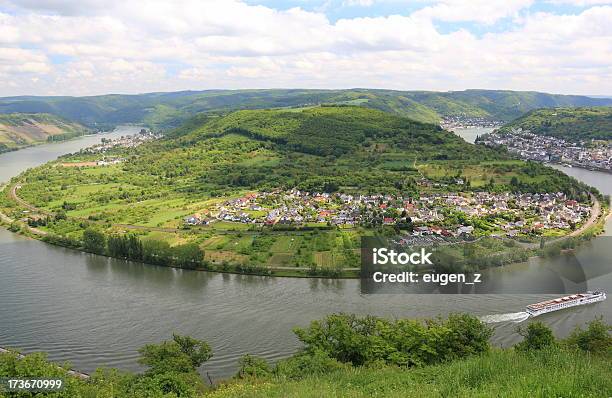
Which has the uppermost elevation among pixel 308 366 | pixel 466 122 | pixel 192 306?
pixel 466 122

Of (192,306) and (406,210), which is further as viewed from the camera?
(406,210)

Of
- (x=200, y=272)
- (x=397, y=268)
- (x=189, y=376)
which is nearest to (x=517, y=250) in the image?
(x=397, y=268)

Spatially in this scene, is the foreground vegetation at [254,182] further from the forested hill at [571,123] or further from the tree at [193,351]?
the forested hill at [571,123]

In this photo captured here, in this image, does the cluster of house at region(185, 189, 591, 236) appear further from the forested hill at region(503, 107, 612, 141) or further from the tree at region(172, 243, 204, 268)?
the forested hill at region(503, 107, 612, 141)

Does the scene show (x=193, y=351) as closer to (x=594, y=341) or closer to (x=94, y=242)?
(x=594, y=341)

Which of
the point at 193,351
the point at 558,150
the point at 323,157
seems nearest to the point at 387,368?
the point at 193,351

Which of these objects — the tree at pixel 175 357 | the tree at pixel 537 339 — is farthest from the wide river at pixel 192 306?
the tree at pixel 537 339

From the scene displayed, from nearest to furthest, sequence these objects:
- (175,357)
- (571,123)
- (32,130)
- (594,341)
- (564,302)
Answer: (175,357)
(594,341)
(564,302)
(571,123)
(32,130)

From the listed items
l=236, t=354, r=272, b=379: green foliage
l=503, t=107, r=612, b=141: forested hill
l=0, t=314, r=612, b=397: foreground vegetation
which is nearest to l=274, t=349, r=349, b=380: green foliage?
l=0, t=314, r=612, b=397: foreground vegetation
